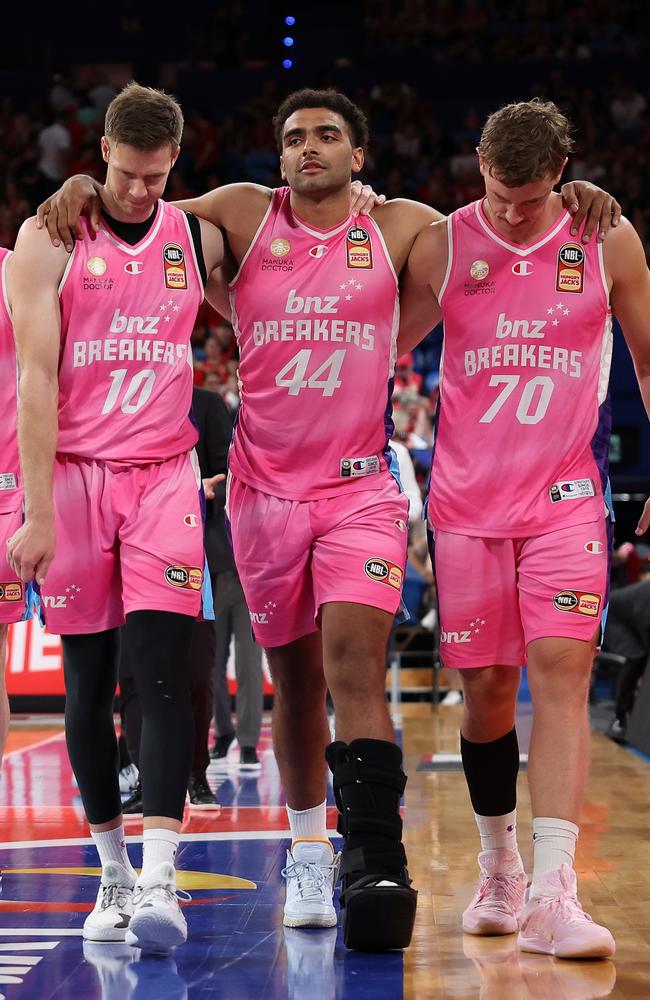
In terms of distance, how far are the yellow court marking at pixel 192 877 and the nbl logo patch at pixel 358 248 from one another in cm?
198

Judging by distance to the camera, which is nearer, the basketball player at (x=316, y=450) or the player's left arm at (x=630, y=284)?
the basketball player at (x=316, y=450)

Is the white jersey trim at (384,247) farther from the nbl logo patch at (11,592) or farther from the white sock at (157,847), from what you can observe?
the white sock at (157,847)

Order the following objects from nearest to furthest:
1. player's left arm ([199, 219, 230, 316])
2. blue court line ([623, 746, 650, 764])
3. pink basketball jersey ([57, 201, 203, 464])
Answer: pink basketball jersey ([57, 201, 203, 464]) < player's left arm ([199, 219, 230, 316]) < blue court line ([623, 746, 650, 764])

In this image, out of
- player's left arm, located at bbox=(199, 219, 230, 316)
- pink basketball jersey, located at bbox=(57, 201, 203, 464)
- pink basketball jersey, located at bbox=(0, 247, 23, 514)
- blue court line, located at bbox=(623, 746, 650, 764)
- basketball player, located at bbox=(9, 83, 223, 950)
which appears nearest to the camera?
basketball player, located at bbox=(9, 83, 223, 950)

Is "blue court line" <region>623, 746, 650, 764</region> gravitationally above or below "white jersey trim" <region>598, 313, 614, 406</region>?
below

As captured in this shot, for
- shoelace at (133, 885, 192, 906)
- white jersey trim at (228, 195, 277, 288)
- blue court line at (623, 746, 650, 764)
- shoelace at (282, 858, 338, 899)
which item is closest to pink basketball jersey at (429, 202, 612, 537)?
white jersey trim at (228, 195, 277, 288)

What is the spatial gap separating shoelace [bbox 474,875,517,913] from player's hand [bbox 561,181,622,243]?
6.00 feet

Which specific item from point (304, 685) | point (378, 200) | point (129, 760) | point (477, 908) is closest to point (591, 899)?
point (477, 908)

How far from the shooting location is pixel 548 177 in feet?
11.9

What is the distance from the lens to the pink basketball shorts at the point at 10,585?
13.3 feet

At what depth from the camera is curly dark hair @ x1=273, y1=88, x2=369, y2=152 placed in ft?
13.1

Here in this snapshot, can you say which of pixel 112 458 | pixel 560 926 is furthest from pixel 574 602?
pixel 112 458

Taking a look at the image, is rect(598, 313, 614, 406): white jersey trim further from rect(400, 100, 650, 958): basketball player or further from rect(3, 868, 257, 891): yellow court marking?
rect(3, 868, 257, 891): yellow court marking

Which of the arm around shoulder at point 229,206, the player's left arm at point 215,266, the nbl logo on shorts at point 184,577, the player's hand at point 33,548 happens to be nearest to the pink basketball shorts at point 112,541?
the nbl logo on shorts at point 184,577
